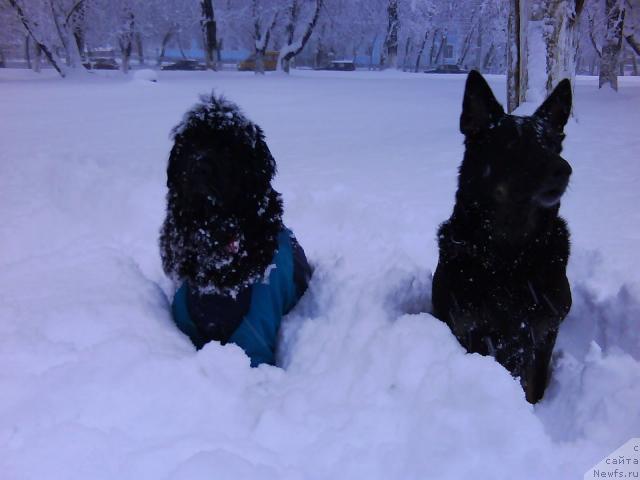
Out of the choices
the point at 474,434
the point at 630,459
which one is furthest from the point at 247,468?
the point at 630,459

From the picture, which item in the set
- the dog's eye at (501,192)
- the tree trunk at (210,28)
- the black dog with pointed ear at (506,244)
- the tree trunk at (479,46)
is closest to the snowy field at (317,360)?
the black dog with pointed ear at (506,244)

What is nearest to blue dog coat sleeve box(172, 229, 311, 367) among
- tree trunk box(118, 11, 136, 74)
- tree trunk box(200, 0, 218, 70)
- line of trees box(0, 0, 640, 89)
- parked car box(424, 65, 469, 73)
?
line of trees box(0, 0, 640, 89)

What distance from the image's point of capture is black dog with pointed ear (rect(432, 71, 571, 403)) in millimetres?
2627

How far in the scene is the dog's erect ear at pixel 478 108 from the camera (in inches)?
107

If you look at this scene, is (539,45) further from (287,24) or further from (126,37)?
A: (126,37)

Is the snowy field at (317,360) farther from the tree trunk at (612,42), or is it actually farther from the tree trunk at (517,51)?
the tree trunk at (612,42)

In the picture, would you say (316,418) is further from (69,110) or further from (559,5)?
(69,110)

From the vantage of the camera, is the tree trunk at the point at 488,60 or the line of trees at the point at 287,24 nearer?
the line of trees at the point at 287,24

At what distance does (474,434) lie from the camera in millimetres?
1861

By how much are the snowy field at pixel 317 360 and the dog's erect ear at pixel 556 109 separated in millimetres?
1287

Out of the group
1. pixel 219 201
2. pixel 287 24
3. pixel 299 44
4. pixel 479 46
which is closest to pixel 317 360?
pixel 219 201

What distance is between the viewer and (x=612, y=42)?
52.1 ft

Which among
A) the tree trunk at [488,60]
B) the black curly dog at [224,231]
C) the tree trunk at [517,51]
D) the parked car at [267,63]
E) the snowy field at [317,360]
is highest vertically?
the tree trunk at [488,60]

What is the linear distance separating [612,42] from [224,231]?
58.9 feet
